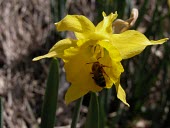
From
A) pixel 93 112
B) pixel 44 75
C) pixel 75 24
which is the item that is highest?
pixel 75 24

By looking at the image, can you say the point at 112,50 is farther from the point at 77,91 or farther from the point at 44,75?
the point at 44,75

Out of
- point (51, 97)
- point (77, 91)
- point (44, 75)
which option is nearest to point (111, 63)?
point (77, 91)

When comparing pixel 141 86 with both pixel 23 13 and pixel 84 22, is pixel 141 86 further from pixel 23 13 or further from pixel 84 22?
pixel 84 22

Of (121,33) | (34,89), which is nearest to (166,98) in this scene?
(34,89)

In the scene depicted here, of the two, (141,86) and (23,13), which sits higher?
(23,13)

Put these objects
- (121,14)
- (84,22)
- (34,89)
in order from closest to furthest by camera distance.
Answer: (84,22) < (121,14) < (34,89)

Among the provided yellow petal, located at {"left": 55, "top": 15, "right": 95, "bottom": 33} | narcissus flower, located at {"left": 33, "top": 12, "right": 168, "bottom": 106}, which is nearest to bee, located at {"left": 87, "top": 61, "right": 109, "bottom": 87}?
narcissus flower, located at {"left": 33, "top": 12, "right": 168, "bottom": 106}
